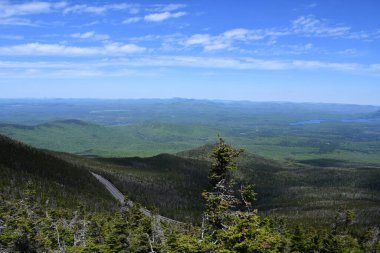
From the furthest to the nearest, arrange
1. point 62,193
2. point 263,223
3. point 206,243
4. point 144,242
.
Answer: point 62,193, point 144,242, point 263,223, point 206,243

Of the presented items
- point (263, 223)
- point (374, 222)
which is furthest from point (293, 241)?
point (374, 222)

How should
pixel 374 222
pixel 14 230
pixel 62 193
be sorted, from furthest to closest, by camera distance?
pixel 374 222
pixel 62 193
pixel 14 230

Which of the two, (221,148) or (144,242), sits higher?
(221,148)

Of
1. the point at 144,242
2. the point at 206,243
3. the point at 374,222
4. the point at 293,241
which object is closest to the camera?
the point at 206,243

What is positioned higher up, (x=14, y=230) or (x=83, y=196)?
(x=14, y=230)

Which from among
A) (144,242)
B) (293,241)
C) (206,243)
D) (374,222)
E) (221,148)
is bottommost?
(374,222)

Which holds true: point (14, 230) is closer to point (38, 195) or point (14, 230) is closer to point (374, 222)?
point (38, 195)

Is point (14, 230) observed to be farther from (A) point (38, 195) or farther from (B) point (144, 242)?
(A) point (38, 195)

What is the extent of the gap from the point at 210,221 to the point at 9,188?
143m

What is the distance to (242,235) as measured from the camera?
2588 cm

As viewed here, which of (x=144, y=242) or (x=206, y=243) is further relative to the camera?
(x=144, y=242)

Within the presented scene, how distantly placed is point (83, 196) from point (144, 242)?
138m

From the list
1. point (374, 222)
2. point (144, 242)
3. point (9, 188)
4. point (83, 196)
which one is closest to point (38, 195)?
point (9, 188)

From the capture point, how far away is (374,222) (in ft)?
623
